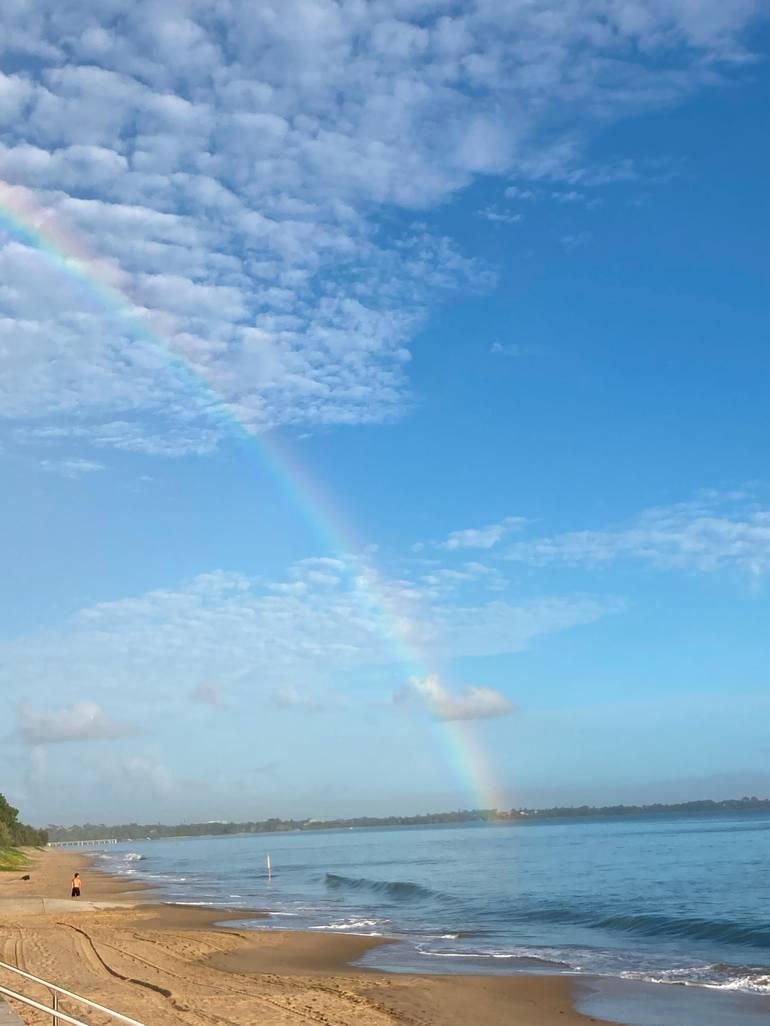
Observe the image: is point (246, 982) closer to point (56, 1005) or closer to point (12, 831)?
point (56, 1005)

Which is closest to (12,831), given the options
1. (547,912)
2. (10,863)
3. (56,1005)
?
(10,863)

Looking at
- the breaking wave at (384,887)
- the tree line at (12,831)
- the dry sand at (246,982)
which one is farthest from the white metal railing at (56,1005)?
the tree line at (12,831)

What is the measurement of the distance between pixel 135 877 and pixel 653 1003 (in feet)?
228

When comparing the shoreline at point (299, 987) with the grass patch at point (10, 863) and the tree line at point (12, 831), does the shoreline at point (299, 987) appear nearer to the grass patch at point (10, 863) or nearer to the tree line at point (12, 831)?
the grass patch at point (10, 863)

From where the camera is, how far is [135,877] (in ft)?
265

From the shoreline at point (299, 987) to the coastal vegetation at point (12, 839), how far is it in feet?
190

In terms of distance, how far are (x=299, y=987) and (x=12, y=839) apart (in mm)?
117713

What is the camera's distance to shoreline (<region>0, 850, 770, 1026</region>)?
59.9 ft

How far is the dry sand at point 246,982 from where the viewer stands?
59.3 ft

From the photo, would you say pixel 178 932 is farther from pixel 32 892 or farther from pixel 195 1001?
Answer: pixel 32 892

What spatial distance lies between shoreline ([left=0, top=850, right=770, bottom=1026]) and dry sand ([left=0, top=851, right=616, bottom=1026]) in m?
0.03

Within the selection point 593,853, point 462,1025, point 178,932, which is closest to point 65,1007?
point 462,1025

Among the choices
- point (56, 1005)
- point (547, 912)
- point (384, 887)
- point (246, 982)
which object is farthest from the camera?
point (384, 887)

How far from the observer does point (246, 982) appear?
2253cm
